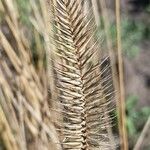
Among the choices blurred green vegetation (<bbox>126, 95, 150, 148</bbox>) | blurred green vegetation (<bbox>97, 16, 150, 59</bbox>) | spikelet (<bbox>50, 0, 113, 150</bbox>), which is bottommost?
spikelet (<bbox>50, 0, 113, 150</bbox>)

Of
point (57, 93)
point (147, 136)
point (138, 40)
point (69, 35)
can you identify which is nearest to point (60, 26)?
point (69, 35)

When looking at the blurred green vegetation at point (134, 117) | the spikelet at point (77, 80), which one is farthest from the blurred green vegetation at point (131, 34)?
the spikelet at point (77, 80)

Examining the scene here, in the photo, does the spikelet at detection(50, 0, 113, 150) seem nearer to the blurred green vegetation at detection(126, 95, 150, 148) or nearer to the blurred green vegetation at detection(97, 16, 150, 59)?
the blurred green vegetation at detection(126, 95, 150, 148)

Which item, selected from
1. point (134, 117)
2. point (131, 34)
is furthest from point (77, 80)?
point (131, 34)

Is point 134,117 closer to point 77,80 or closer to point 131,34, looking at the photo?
point 131,34

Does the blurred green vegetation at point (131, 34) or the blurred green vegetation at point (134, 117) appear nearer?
the blurred green vegetation at point (134, 117)

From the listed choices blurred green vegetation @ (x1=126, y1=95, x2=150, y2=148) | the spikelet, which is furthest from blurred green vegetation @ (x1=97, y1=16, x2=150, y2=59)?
the spikelet

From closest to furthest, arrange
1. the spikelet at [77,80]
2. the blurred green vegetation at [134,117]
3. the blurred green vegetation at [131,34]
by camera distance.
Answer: the spikelet at [77,80] → the blurred green vegetation at [134,117] → the blurred green vegetation at [131,34]

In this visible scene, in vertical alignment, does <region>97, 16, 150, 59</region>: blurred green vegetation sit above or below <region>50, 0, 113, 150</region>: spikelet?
above

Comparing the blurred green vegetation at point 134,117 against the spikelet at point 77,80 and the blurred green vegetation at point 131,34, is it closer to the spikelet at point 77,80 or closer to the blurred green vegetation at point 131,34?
the blurred green vegetation at point 131,34
